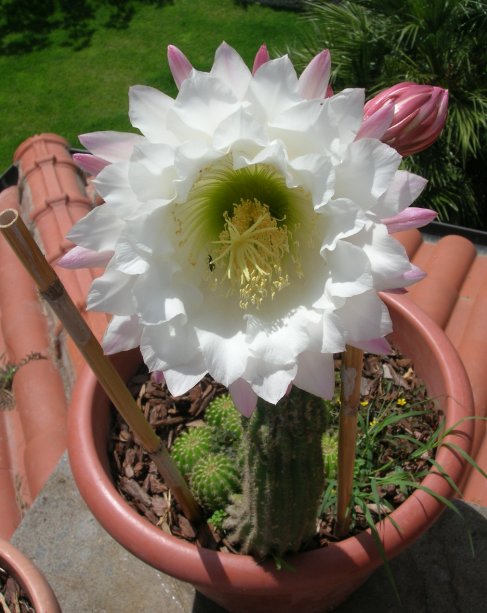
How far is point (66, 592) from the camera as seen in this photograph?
5.47 feet

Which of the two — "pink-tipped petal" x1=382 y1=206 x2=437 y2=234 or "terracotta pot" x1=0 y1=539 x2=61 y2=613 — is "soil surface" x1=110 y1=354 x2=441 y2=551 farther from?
"pink-tipped petal" x1=382 y1=206 x2=437 y2=234

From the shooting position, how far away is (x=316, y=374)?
0.99 m

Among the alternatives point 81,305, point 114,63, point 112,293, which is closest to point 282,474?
point 112,293

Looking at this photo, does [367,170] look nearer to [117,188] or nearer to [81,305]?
[117,188]

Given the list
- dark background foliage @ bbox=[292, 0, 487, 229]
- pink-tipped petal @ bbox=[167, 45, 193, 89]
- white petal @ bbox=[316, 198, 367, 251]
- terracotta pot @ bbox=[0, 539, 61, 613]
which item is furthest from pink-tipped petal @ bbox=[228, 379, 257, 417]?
dark background foliage @ bbox=[292, 0, 487, 229]

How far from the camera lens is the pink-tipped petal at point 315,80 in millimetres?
922

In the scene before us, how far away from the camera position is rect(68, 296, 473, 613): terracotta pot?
1.33 meters

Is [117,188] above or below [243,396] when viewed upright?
above

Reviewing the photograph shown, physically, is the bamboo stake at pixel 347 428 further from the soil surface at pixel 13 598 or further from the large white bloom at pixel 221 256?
the soil surface at pixel 13 598

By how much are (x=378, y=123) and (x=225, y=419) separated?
99cm

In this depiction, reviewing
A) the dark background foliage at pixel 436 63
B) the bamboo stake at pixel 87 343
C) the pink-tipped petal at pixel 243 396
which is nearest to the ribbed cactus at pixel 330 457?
the bamboo stake at pixel 87 343

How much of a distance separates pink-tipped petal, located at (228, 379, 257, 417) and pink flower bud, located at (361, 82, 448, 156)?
0.43 m

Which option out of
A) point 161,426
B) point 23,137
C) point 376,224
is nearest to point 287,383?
point 376,224

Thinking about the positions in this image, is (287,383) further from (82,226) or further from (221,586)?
(221,586)
